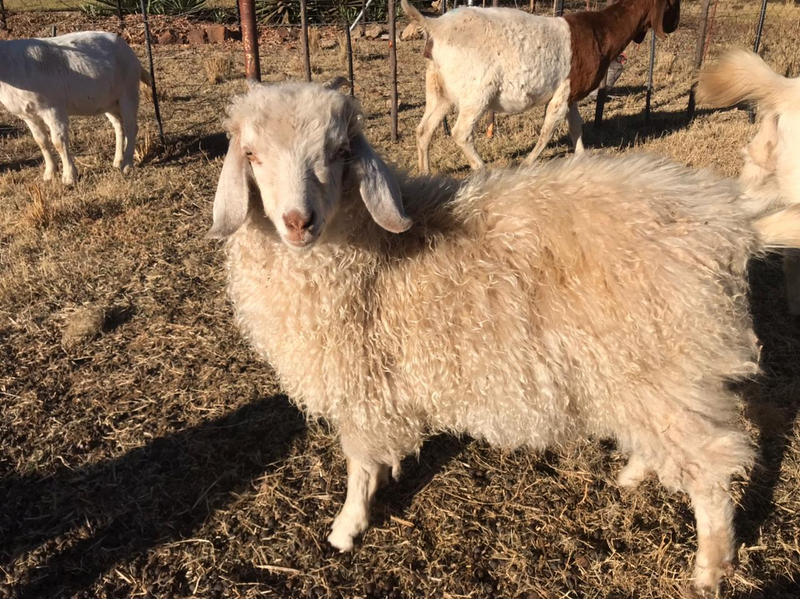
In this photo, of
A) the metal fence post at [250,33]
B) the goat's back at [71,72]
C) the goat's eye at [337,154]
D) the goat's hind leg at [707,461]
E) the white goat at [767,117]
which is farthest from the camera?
the goat's back at [71,72]

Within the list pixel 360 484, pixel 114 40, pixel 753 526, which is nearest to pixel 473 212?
pixel 360 484

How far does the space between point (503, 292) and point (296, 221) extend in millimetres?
862

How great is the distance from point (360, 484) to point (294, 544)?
0.41 metres

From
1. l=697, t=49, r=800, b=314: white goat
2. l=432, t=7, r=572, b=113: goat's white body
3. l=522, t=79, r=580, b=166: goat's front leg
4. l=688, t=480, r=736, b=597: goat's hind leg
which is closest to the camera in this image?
l=688, t=480, r=736, b=597: goat's hind leg

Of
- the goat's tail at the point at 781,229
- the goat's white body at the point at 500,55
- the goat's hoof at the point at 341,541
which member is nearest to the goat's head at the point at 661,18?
the goat's white body at the point at 500,55

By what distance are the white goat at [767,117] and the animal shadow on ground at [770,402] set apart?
26 cm

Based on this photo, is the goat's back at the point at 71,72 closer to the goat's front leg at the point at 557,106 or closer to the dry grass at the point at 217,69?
the dry grass at the point at 217,69

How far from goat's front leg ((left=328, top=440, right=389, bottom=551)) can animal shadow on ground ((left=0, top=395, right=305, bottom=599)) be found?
562mm

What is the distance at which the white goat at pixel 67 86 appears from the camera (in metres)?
6.48

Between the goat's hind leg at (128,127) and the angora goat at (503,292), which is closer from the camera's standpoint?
the angora goat at (503,292)

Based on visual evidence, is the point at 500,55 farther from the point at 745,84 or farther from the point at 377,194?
the point at 377,194

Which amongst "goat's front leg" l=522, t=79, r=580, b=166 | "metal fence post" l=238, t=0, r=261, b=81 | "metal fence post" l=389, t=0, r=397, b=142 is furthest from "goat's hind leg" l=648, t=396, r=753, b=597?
"metal fence post" l=389, t=0, r=397, b=142

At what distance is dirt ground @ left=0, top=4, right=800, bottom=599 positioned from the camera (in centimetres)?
244

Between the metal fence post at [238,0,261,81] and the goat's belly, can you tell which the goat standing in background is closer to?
the goat's belly
